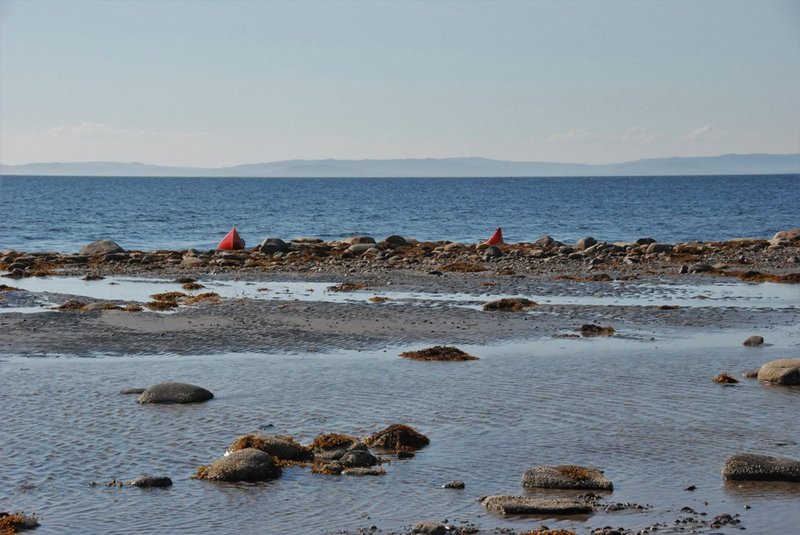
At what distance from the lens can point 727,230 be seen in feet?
222

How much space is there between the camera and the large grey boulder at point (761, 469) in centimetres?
1123

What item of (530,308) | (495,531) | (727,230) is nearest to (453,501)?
(495,531)

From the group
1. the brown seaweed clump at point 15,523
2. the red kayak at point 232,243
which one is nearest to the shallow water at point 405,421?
the brown seaweed clump at point 15,523

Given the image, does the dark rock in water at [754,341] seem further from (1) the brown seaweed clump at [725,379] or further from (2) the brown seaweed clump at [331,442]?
(2) the brown seaweed clump at [331,442]

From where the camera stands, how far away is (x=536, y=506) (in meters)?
10.2

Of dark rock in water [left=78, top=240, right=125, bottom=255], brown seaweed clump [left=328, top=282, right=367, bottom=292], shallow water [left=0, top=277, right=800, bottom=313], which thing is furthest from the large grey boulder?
dark rock in water [left=78, top=240, right=125, bottom=255]

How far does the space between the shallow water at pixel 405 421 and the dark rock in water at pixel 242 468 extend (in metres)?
0.18

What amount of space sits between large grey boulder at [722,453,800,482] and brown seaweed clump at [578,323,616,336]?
10.9m

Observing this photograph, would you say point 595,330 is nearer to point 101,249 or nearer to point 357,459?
point 357,459

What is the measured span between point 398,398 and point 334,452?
3.61 m

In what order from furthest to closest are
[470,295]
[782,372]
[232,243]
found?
[232,243]
[470,295]
[782,372]

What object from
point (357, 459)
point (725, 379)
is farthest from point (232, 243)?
point (357, 459)

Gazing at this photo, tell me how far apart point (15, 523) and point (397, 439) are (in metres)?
4.78

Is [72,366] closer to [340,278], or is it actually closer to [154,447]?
[154,447]
